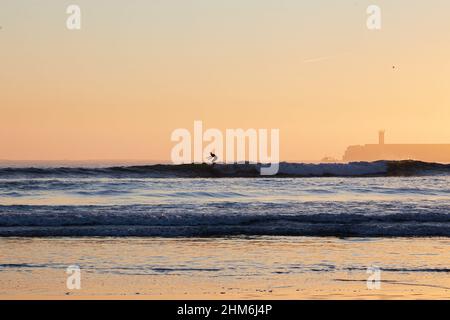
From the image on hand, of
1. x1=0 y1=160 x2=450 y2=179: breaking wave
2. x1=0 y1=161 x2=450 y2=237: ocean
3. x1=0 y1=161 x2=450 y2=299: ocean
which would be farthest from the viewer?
x1=0 y1=160 x2=450 y2=179: breaking wave

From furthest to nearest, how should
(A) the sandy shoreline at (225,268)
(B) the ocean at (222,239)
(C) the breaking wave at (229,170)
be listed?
(C) the breaking wave at (229,170), (B) the ocean at (222,239), (A) the sandy shoreline at (225,268)

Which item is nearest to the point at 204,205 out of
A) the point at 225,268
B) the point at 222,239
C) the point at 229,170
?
the point at 222,239

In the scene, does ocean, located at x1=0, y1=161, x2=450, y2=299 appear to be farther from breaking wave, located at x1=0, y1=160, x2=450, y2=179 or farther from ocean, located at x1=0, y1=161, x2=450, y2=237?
breaking wave, located at x1=0, y1=160, x2=450, y2=179

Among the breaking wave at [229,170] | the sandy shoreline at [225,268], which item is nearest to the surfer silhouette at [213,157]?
the breaking wave at [229,170]

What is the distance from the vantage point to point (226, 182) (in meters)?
42.3

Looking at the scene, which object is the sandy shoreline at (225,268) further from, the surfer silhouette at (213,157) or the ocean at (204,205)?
Answer: the surfer silhouette at (213,157)

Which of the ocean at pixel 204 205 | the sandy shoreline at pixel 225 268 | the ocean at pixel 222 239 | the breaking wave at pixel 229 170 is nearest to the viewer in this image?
the sandy shoreline at pixel 225 268

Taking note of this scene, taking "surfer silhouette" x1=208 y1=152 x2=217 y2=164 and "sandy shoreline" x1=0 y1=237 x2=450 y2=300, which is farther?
"surfer silhouette" x1=208 y1=152 x2=217 y2=164

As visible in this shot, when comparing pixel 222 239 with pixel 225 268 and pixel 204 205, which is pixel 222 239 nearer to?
pixel 225 268

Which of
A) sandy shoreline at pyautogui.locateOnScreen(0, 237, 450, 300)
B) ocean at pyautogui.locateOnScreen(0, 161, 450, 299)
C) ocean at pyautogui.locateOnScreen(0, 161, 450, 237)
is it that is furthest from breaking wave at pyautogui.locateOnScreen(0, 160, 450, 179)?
sandy shoreline at pyautogui.locateOnScreen(0, 237, 450, 300)

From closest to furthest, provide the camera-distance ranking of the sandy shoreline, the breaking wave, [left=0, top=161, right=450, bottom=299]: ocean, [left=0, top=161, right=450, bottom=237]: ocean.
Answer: the sandy shoreline
[left=0, top=161, right=450, bottom=299]: ocean
[left=0, top=161, right=450, bottom=237]: ocean
the breaking wave

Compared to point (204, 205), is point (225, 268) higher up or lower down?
higher up

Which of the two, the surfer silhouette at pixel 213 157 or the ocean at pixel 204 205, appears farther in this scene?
the surfer silhouette at pixel 213 157
